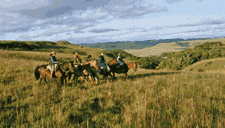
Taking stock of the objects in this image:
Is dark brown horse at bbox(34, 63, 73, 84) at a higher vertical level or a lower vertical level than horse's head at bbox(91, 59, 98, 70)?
lower

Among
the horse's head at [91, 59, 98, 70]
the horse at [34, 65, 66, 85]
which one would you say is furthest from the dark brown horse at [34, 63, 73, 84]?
the horse's head at [91, 59, 98, 70]

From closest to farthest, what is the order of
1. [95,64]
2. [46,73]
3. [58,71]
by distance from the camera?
[58,71] → [46,73] → [95,64]

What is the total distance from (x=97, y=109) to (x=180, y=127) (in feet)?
9.04

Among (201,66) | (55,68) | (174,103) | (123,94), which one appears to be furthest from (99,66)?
(201,66)

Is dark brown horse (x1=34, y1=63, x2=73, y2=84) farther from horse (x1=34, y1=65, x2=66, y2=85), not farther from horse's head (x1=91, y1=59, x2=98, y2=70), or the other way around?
horse's head (x1=91, y1=59, x2=98, y2=70)

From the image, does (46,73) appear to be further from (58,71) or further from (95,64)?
(95,64)

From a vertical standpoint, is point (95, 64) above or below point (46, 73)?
above

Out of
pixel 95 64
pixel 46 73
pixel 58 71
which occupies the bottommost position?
pixel 46 73

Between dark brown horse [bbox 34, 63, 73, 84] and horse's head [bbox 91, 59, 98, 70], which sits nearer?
dark brown horse [bbox 34, 63, 73, 84]

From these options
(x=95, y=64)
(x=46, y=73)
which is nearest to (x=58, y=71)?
(x=46, y=73)

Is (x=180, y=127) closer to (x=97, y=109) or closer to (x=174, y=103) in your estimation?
(x=174, y=103)

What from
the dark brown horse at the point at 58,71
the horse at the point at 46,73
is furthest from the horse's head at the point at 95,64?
the horse at the point at 46,73

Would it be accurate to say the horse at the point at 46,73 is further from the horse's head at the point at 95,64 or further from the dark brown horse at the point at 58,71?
the horse's head at the point at 95,64

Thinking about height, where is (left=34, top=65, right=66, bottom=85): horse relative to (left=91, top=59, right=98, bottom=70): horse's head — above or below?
below
